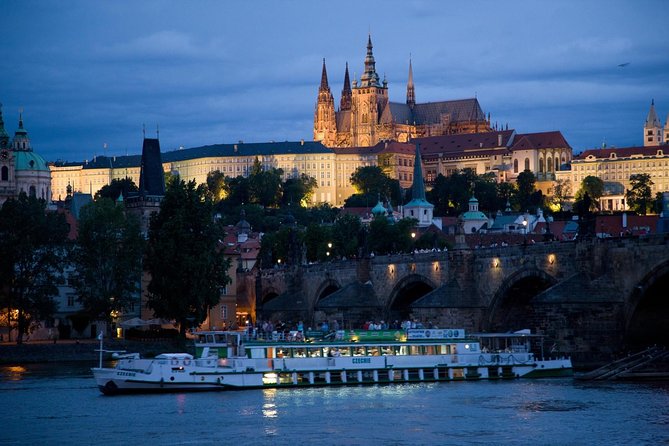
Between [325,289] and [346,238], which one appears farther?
[346,238]

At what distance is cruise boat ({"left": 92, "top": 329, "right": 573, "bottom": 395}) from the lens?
6881cm

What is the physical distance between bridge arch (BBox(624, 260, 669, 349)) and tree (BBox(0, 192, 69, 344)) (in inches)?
1635

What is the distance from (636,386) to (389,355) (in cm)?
1328

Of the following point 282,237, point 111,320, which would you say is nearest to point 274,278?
point 111,320

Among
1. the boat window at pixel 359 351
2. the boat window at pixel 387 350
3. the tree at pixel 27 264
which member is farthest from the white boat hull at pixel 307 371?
the tree at pixel 27 264

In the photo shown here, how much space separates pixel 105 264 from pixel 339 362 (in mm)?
32699

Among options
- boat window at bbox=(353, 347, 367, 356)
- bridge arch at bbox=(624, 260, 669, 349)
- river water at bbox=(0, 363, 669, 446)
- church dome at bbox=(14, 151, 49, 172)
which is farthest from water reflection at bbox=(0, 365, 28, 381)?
church dome at bbox=(14, 151, 49, 172)

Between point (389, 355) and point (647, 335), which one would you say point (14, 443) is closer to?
point (389, 355)

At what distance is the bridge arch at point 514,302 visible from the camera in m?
75.6

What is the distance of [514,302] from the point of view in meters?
78.4

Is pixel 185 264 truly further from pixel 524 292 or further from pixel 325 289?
pixel 524 292

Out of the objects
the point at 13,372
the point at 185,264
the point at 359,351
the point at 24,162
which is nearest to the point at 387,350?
the point at 359,351

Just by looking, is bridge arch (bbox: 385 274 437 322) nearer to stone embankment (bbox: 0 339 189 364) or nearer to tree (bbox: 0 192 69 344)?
stone embankment (bbox: 0 339 189 364)

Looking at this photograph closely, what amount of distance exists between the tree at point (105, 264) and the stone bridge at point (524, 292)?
43.0 feet
